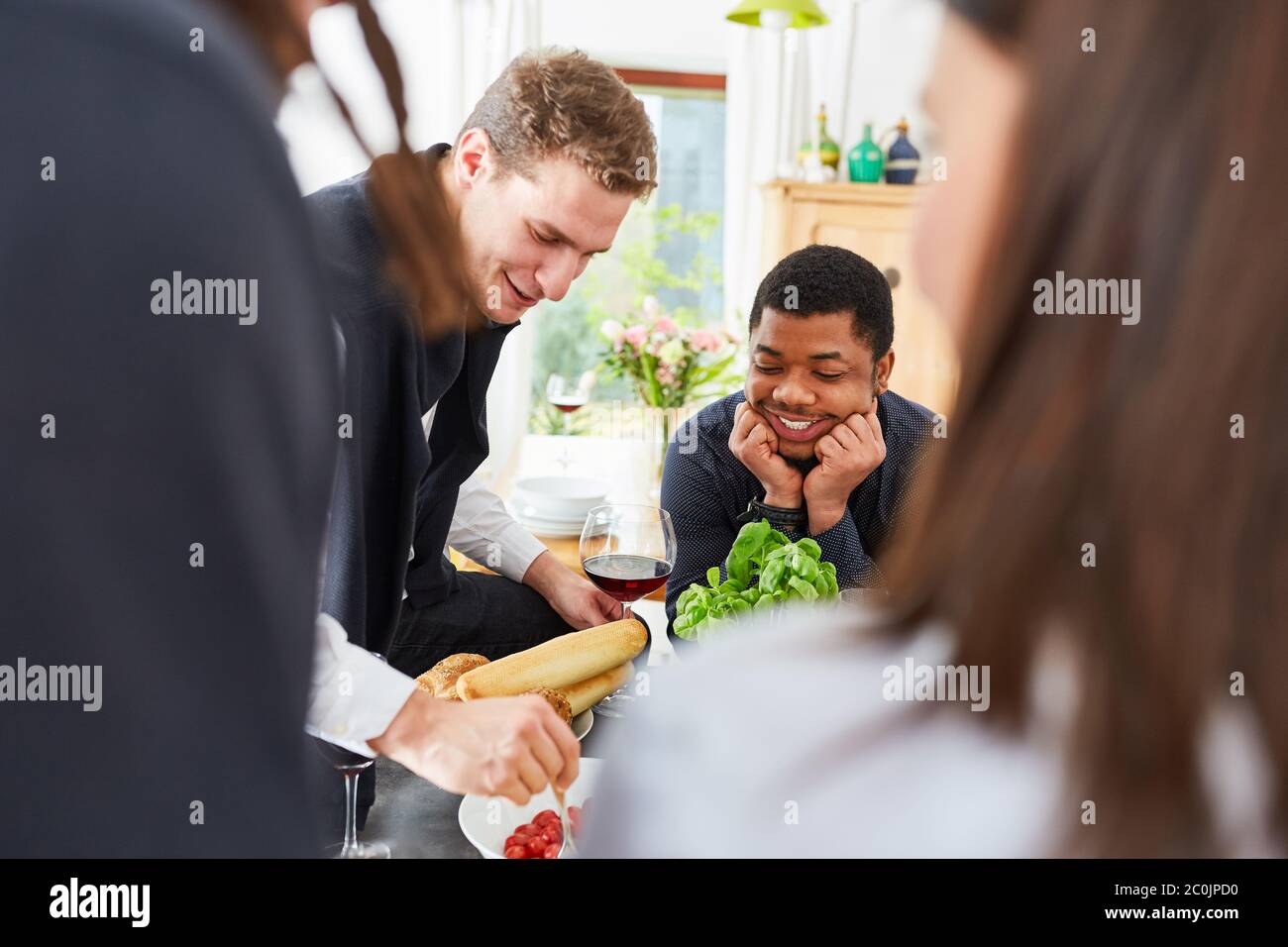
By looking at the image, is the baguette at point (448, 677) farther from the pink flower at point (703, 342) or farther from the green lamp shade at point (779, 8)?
the green lamp shade at point (779, 8)

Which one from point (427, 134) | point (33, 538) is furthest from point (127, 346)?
point (427, 134)

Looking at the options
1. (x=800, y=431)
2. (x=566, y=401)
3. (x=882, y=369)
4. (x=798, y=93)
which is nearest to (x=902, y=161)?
(x=798, y=93)

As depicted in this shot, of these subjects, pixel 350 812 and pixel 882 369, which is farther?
pixel 882 369

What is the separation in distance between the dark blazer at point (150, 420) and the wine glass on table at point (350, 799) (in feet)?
1.06

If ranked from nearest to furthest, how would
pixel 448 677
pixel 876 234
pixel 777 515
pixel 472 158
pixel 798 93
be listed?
pixel 448 677, pixel 472 158, pixel 777 515, pixel 876 234, pixel 798 93

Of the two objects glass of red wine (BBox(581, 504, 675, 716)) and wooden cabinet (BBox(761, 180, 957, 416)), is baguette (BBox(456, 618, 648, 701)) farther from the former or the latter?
wooden cabinet (BBox(761, 180, 957, 416))

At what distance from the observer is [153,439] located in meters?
0.35

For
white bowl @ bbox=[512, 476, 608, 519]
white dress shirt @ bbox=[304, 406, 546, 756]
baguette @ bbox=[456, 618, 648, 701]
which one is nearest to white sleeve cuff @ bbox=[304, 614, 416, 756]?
white dress shirt @ bbox=[304, 406, 546, 756]

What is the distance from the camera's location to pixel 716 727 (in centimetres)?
44

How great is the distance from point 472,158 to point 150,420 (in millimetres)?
1236

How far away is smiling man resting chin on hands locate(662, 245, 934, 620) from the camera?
5.31ft

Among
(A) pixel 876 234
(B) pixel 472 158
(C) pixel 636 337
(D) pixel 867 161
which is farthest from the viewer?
(D) pixel 867 161

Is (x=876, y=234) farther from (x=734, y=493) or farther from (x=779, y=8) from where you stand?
(x=734, y=493)

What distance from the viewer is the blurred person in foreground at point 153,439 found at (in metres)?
0.33
